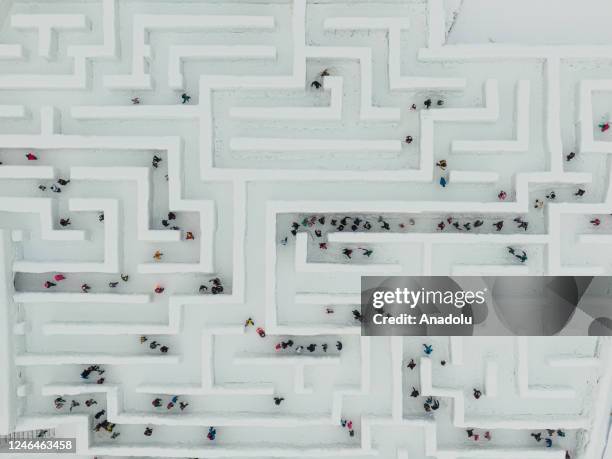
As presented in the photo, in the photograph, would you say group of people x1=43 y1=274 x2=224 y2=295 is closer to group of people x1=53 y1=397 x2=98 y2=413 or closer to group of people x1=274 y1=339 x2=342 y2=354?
group of people x1=274 y1=339 x2=342 y2=354

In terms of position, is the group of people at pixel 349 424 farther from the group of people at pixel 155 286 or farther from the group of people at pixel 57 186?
the group of people at pixel 57 186

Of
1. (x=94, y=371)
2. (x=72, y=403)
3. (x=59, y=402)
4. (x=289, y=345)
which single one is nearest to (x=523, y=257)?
(x=289, y=345)

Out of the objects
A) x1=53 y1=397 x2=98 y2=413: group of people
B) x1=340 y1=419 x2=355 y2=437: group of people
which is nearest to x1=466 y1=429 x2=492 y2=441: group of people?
x1=340 y1=419 x2=355 y2=437: group of people

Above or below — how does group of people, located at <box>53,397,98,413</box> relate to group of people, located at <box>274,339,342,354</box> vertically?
below

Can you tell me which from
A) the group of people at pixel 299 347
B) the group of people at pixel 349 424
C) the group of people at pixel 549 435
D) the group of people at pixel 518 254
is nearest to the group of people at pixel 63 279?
the group of people at pixel 299 347

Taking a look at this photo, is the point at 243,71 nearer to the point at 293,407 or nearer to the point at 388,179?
the point at 388,179

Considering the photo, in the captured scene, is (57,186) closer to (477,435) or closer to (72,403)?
(72,403)

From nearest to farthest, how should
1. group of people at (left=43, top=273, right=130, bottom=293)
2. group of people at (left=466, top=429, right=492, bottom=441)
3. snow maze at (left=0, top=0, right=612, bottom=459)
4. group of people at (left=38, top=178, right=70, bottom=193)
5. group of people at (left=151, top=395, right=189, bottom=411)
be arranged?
snow maze at (left=0, top=0, right=612, bottom=459) < group of people at (left=38, top=178, right=70, bottom=193) < group of people at (left=43, top=273, right=130, bottom=293) < group of people at (left=151, top=395, right=189, bottom=411) < group of people at (left=466, top=429, right=492, bottom=441)

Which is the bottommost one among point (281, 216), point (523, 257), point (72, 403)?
point (72, 403)
